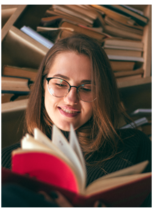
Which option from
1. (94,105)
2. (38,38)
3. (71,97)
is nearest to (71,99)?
(71,97)

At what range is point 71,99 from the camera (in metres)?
0.76

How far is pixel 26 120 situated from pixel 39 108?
111mm

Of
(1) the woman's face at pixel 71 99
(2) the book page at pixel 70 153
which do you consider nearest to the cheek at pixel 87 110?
(1) the woman's face at pixel 71 99

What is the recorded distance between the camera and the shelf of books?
1.01 meters

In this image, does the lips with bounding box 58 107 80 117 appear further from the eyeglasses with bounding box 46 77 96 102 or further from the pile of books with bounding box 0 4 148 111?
the pile of books with bounding box 0 4 148 111

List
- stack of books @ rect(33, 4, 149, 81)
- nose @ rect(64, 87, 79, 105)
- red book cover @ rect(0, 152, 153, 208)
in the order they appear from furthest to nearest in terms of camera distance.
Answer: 1. stack of books @ rect(33, 4, 149, 81)
2. nose @ rect(64, 87, 79, 105)
3. red book cover @ rect(0, 152, 153, 208)

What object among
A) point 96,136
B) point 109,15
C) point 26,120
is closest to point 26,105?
point 26,120

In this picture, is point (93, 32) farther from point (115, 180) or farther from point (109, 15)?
point (115, 180)

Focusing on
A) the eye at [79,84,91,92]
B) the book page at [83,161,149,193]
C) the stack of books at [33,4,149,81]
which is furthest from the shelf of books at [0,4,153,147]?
the book page at [83,161,149,193]

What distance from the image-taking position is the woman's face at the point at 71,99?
2.51ft

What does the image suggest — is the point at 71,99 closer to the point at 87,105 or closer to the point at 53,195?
the point at 87,105

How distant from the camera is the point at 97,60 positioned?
32.9 inches

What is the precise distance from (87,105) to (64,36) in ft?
1.87

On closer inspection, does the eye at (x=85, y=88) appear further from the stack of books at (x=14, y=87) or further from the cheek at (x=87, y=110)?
the stack of books at (x=14, y=87)
